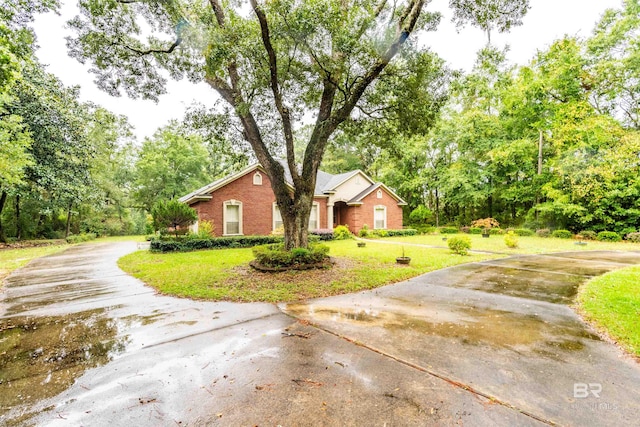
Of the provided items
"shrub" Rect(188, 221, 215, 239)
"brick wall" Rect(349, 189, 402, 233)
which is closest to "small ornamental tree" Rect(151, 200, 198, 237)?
"shrub" Rect(188, 221, 215, 239)

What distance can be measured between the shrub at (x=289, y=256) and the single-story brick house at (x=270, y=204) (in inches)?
357

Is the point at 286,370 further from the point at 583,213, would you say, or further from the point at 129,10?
the point at 583,213

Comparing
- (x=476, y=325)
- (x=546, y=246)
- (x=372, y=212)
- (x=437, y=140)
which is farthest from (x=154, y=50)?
(x=437, y=140)

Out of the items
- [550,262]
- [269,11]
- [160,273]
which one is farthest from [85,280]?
[550,262]

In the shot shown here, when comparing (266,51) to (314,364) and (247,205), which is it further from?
(247,205)

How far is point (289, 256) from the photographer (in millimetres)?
7875

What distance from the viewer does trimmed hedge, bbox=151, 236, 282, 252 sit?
12852mm

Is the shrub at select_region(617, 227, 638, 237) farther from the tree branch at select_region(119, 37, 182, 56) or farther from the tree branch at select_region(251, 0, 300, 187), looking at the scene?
the tree branch at select_region(119, 37, 182, 56)

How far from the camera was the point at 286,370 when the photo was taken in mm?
3014

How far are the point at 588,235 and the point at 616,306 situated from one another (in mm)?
17196

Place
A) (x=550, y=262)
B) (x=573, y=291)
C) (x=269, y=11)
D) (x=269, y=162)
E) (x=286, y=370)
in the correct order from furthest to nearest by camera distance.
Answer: (x=550, y=262) → (x=269, y=162) → (x=269, y=11) → (x=573, y=291) → (x=286, y=370)

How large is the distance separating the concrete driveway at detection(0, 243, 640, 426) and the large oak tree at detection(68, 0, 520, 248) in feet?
14.8

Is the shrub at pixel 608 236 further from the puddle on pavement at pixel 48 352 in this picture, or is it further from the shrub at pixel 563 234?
the puddle on pavement at pixel 48 352

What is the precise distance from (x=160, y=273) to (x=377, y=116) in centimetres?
896
